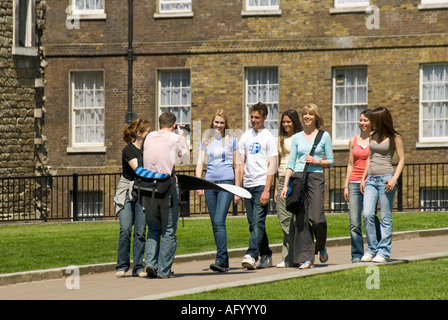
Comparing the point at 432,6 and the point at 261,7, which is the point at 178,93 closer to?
the point at 261,7

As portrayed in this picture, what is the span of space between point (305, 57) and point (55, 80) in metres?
7.60

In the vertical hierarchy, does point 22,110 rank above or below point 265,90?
below

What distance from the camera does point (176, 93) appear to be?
3244 centimetres

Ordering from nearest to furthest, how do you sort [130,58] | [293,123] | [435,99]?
[293,123] < [435,99] < [130,58]

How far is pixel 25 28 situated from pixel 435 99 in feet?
37.1

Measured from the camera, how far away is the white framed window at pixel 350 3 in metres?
30.4

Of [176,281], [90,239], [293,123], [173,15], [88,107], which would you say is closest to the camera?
[176,281]

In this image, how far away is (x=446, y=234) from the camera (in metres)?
19.6

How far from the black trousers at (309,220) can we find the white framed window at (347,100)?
17.1 m

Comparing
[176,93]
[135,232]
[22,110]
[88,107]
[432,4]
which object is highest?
[432,4]

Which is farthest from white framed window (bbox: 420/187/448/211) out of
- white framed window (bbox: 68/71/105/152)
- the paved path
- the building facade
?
the paved path

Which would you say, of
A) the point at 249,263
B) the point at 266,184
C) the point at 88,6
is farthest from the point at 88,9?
the point at 249,263
